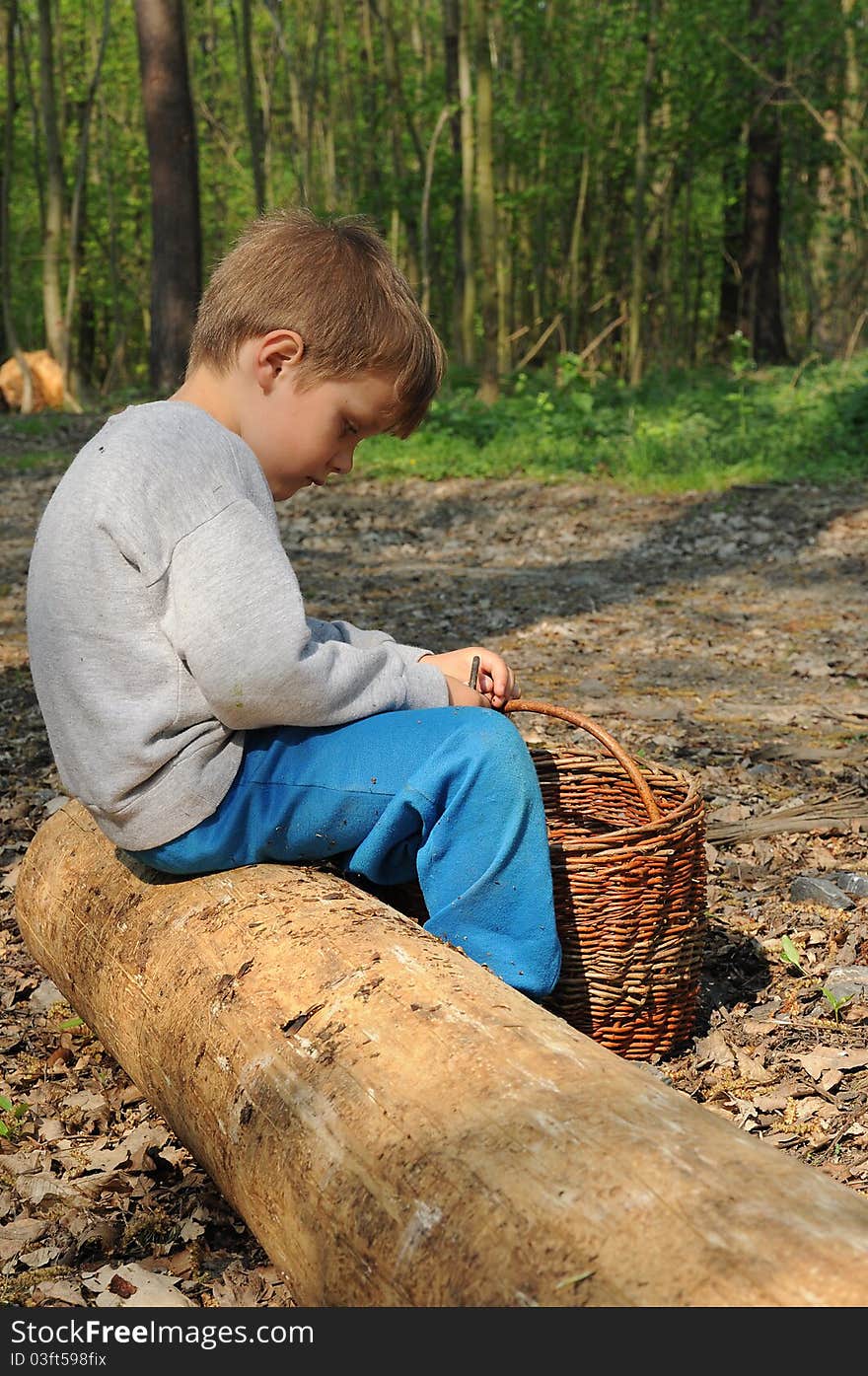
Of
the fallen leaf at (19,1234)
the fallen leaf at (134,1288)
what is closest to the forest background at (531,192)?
the fallen leaf at (19,1234)

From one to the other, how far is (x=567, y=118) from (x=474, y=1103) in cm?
2134

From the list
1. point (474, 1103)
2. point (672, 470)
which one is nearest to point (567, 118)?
point (672, 470)

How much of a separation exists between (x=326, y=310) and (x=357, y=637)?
0.76m

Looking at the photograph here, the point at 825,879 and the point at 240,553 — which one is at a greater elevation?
the point at 240,553

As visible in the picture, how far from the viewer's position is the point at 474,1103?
6.02ft

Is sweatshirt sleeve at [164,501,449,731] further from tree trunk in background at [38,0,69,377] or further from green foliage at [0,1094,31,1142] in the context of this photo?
tree trunk in background at [38,0,69,377]

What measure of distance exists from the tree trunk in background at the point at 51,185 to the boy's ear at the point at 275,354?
16.4 meters

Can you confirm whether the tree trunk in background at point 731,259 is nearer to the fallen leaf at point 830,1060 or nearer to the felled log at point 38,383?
the felled log at point 38,383

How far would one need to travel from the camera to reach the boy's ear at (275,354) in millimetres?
2621

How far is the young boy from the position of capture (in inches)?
97.2

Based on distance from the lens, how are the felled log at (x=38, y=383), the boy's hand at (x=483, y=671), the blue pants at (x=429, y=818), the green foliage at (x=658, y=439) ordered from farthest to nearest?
the felled log at (x=38, y=383) → the green foliage at (x=658, y=439) → the boy's hand at (x=483, y=671) → the blue pants at (x=429, y=818)

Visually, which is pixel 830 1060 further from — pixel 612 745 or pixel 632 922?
pixel 612 745

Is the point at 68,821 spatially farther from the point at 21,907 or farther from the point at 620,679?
the point at 620,679

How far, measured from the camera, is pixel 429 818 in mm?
2598
